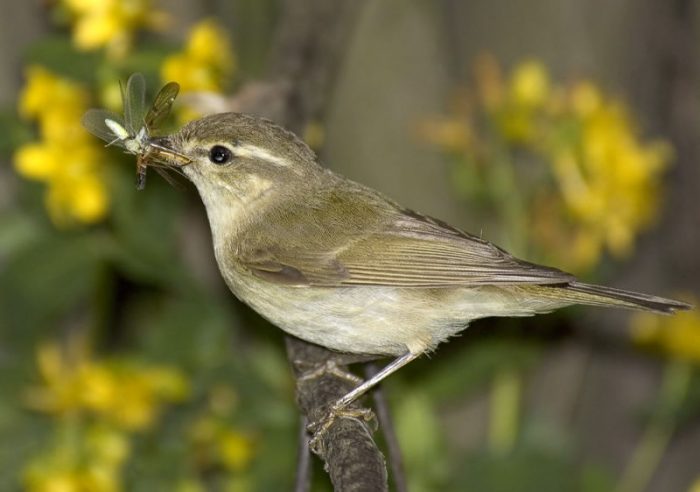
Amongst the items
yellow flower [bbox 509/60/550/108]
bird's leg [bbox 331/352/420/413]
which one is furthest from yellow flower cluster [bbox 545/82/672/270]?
bird's leg [bbox 331/352/420/413]

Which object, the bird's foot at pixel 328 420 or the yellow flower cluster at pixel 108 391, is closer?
the bird's foot at pixel 328 420

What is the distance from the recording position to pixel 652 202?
14.7ft

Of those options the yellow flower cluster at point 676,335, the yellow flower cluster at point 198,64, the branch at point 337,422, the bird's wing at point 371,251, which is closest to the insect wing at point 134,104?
the yellow flower cluster at point 198,64

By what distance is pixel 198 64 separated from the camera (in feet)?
12.2

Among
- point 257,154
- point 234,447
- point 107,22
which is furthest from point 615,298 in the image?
point 107,22

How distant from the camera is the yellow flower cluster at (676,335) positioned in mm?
4402

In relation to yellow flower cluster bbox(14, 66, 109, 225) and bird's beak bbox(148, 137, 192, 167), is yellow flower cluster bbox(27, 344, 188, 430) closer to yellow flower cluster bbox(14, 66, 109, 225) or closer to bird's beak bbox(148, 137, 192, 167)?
yellow flower cluster bbox(14, 66, 109, 225)

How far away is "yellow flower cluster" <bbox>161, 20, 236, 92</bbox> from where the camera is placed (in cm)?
366

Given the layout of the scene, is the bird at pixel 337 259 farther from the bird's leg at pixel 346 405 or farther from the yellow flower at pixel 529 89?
the yellow flower at pixel 529 89

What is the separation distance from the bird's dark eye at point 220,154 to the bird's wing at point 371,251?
0.24 m

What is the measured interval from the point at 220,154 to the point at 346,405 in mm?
839

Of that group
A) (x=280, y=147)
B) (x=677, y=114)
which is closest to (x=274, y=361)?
(x=280, y=147)

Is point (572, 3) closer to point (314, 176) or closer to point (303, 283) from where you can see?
point (314, 176)

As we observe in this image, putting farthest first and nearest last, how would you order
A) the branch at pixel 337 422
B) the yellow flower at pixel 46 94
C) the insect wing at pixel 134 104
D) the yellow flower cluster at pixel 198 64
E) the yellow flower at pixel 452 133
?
1. the yellow flower at pixel 452 133
2. the yellow flower at pixel 46 94
3. the yellow flower cluster at pixel 198 64
4. the insect wing at pixel 134 104
5. the branch at pixel 337 422
